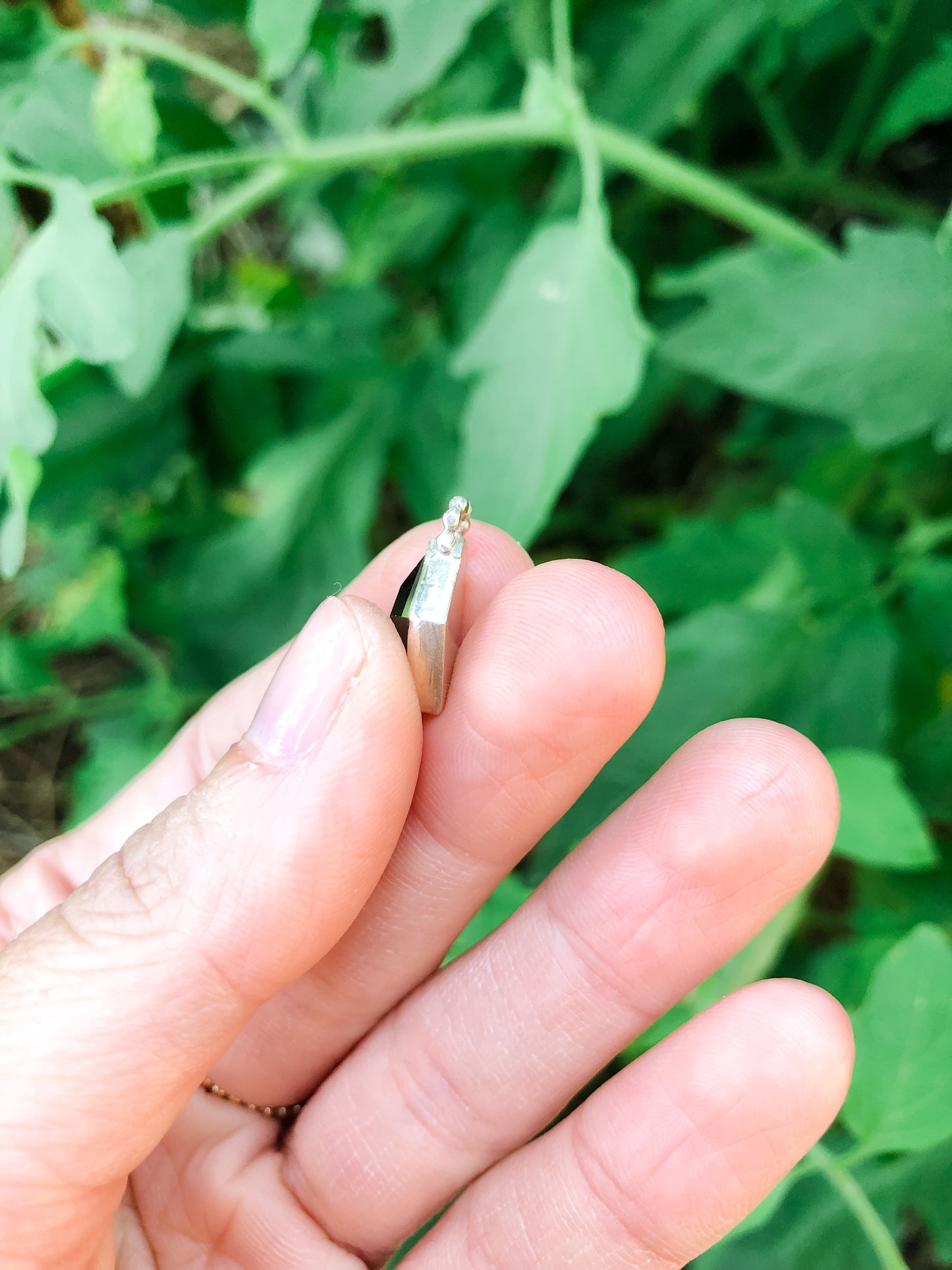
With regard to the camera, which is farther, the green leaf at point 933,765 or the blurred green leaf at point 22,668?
the blurred green leaf at point 22,668

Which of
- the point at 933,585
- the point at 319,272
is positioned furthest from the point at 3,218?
the point at 933,585

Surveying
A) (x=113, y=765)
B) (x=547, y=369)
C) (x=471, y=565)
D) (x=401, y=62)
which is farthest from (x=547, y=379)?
(x=113, y=765)

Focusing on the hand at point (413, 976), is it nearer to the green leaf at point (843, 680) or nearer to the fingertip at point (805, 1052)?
the fingertip at point (805, 1052)

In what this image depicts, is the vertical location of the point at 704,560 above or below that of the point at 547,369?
below

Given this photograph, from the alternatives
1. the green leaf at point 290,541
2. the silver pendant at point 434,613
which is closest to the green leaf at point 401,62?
the green leaf at point 290,541

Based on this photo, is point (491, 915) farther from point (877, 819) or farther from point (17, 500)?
point (17, 500)

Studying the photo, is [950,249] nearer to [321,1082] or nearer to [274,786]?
[274,786]

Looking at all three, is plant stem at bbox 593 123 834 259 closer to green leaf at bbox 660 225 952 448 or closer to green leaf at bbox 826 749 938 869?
green leaf at bbox 660 225 952 448

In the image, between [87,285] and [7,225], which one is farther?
[7,225]
